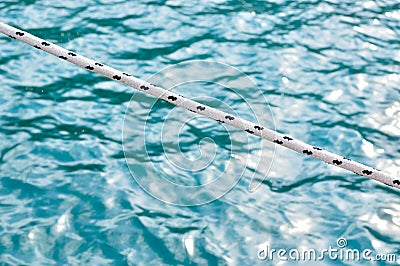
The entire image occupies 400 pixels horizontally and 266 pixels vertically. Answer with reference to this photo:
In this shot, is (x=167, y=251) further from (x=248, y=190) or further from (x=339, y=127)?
(x=339, y=127)

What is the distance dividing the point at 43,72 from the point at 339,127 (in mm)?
2448

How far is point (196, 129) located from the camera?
17.3 feet

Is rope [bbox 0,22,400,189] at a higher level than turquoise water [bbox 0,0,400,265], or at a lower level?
higher

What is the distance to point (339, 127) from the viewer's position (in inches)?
209

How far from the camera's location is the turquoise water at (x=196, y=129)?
434 cm

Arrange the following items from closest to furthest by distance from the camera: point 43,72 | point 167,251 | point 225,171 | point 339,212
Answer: point 167,251
point 339,212
point 225,171
point 43,72

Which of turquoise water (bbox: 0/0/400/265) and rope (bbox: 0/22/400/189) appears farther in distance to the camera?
turquoise water (bbox: 0/0/400/265)

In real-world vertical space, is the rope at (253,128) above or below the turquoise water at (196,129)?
above

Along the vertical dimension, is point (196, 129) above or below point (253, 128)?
below

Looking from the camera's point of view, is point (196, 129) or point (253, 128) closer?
point (253, 128)

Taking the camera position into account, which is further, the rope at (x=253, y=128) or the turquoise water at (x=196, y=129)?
the turquoise water at (x=196, y=129)

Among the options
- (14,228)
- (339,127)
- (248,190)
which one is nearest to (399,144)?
(339,127)

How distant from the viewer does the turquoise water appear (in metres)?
4.34

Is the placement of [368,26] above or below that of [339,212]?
above
